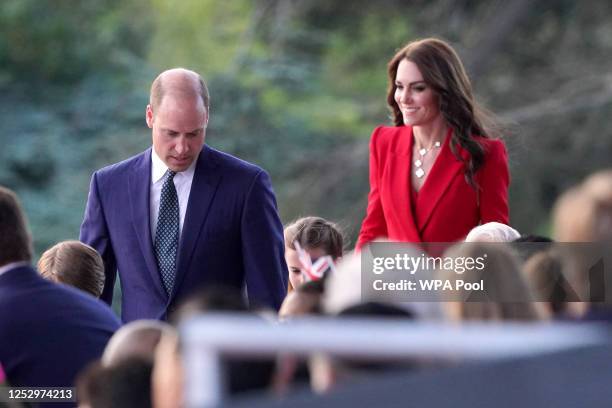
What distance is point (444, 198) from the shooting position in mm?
5730

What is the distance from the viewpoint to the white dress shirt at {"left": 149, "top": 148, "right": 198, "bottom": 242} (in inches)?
233

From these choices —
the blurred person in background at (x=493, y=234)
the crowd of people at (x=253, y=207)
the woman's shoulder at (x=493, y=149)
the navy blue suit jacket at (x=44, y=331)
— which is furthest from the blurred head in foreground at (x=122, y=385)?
the woman's shoulder at (x=493, y=149)

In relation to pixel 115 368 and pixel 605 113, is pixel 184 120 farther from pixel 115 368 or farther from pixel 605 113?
pixel 605 113

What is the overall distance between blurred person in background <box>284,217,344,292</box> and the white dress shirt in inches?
18.1

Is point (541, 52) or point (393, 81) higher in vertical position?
point (541, 52)

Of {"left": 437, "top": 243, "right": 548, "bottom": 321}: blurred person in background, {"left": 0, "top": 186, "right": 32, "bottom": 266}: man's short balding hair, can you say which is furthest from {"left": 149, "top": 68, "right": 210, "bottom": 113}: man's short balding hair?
{"left": 437, "top": 243, "right": 548, "bottom": 321}: blurred person in background

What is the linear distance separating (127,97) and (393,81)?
38.0ft

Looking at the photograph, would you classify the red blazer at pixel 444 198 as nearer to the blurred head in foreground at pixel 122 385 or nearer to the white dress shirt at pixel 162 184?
the white dress shirt at pixel 162 184

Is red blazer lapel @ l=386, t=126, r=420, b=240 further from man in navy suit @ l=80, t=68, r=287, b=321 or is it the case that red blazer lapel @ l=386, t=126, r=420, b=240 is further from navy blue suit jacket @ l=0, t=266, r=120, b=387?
navy blue suit jacket @ l=0, t=266, r=120, b=387

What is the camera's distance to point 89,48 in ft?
61.4

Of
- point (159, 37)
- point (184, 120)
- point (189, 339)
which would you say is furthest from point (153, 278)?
point (159, 37)

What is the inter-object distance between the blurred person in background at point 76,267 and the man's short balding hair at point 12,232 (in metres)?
1.01

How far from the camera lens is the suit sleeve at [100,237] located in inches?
Answer: 237

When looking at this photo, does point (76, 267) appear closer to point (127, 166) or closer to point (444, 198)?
point (127, 166)
